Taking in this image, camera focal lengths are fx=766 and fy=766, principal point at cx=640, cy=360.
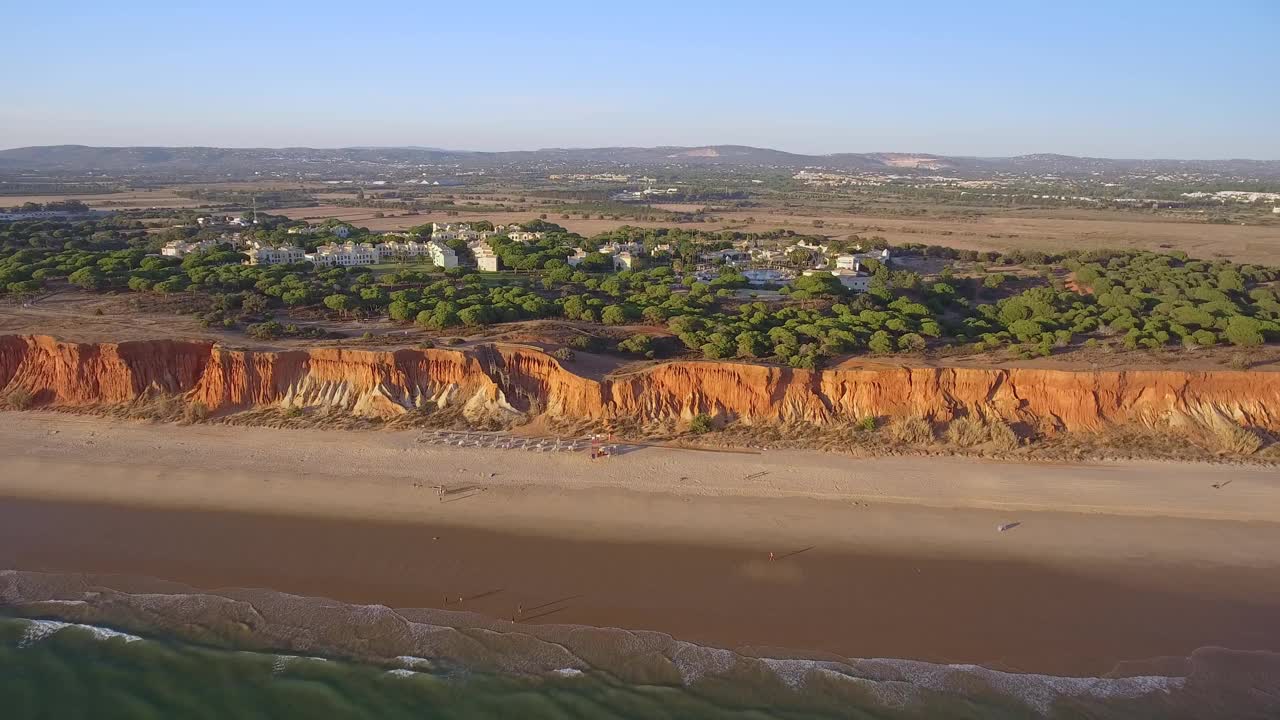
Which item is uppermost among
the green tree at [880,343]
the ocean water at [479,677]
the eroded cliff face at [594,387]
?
the green tree at [880,343]

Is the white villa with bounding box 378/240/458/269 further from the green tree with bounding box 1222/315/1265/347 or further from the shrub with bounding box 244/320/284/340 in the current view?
the green tree with bounding box 1222/315/1265/347

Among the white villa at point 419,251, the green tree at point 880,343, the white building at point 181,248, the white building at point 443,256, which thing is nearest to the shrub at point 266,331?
the white building at point 443,256

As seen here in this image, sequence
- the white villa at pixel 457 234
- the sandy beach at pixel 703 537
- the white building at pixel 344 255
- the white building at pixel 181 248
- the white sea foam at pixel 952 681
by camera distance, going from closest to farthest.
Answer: the white sea foam at pixel 952 681 < the sandy beach at pixel 703 537 < the white building at pixel 181 248 < the white building at pixel 344 255 < the white villa at pixel 457 234

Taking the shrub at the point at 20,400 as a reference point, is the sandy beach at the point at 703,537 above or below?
below

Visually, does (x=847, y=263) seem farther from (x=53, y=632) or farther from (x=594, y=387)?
(x=53, y=632)

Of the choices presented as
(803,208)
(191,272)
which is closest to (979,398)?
(191,272)

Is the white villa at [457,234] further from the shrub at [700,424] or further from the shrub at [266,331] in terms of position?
the shrub at [700,424]
